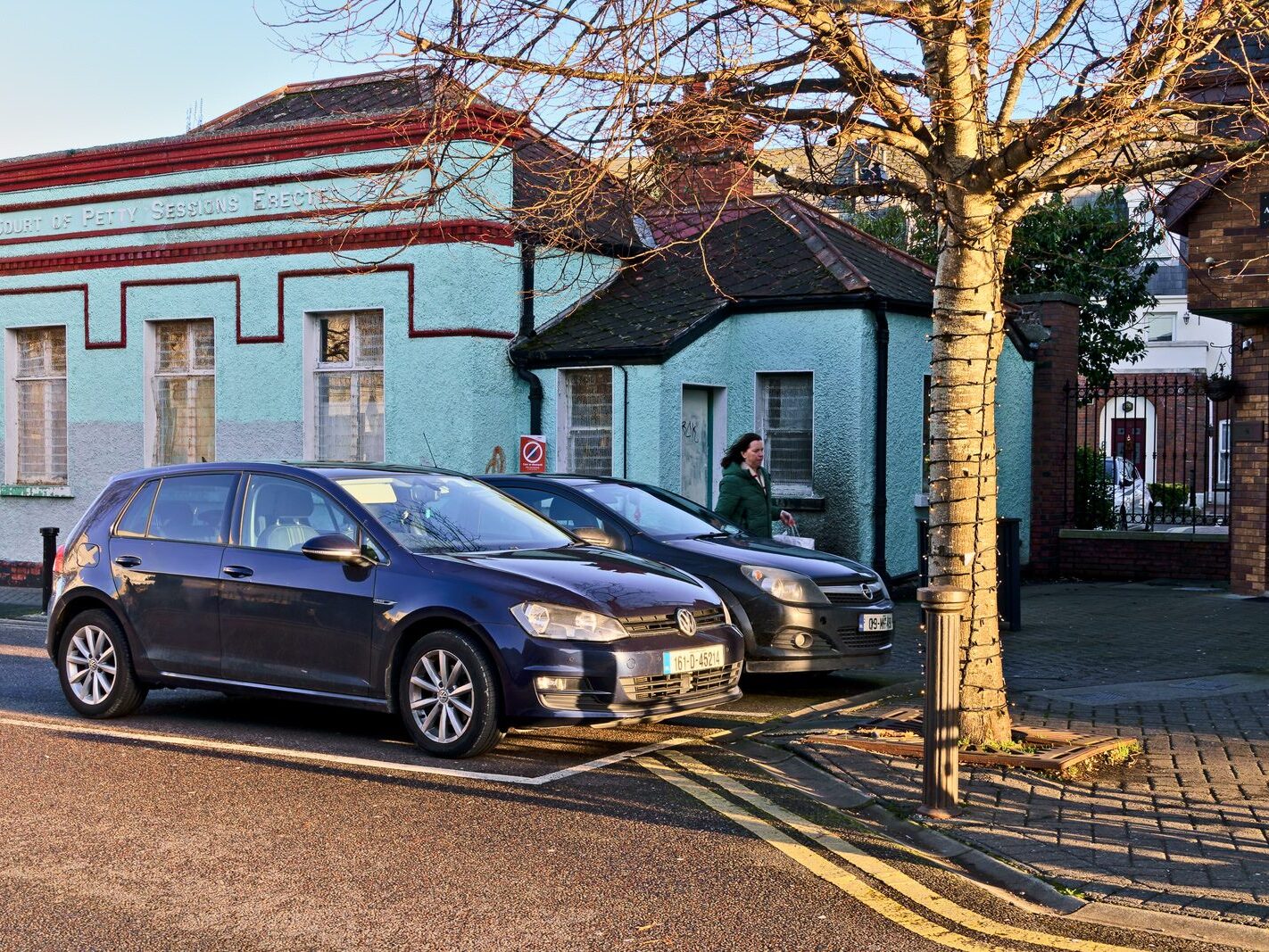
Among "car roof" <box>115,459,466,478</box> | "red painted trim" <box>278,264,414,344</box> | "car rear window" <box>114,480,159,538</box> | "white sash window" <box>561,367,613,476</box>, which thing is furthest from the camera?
"red painted trim" <box>278,264,414,344</box>

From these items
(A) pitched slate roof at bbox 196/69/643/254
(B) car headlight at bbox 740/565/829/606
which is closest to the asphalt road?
(B) car headlight at bbox 740/565/829/606

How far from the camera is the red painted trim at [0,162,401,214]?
A: 17281mm

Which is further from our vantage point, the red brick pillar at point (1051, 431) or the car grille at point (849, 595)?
the red brick pillar at point (1051, 431)

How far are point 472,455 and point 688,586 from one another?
844cm

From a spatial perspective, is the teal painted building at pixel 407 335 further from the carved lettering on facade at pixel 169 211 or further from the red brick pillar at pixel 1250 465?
the red brick pillar at pixel 1250 465

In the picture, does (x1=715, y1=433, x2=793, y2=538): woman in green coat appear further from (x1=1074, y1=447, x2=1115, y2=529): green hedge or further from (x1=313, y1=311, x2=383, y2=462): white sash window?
(x1=1074, y1=447, x2=1115, y2=529): green hedge

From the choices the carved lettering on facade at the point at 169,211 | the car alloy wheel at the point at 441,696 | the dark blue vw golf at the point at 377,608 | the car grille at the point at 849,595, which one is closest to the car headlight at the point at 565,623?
the dark blue vw golf at the point at 377,608

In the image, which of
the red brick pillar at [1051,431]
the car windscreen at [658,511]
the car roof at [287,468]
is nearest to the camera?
the car roof at [287,468]

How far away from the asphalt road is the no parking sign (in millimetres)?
7022

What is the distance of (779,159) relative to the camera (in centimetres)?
952

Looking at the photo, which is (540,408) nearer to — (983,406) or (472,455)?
(472,455)

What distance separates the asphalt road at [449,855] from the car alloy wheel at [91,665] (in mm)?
571

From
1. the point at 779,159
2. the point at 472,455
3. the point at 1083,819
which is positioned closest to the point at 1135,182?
the point at 779,159

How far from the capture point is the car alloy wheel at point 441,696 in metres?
7.75
